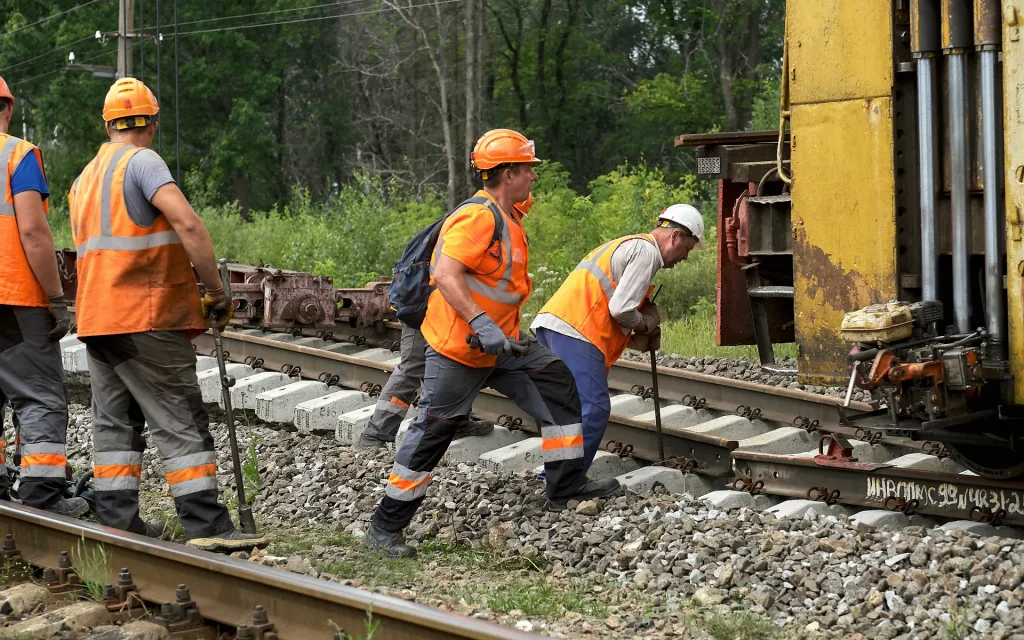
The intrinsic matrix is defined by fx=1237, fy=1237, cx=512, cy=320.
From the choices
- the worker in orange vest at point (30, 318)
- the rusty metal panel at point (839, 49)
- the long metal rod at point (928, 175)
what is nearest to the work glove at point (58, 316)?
the worker in orange vest at point (30, 318)

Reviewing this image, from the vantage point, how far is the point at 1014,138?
486cm

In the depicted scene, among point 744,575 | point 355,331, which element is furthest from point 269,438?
point 744,575

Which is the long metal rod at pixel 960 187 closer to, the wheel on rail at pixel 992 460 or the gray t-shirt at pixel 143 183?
the wheel on rail at pixel 992 460

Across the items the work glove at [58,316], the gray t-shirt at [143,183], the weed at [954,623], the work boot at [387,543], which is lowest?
the weed at [954,623]

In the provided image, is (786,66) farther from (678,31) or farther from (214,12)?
(214,12)

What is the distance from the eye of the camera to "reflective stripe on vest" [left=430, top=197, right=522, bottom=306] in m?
5.86

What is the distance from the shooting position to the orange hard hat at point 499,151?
5.92 metres

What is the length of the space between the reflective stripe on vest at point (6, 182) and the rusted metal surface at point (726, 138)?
3456 mm

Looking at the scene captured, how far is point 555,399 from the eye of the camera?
6270mm

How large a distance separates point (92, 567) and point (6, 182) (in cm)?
224

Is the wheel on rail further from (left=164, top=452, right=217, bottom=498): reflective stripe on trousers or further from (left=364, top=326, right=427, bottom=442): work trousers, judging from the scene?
(left=164, top=452, right=217, bottom=498): reflective stripe on trousers

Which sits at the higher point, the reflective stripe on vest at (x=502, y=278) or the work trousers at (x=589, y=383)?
the reflective stripe on vest at (x=502, y=278)

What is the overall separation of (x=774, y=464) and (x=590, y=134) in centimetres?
3174

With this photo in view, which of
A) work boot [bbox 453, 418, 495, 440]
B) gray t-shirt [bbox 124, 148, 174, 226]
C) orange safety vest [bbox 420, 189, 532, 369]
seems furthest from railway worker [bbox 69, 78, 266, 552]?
work boot [bbox 453, 418, 495, 440]
